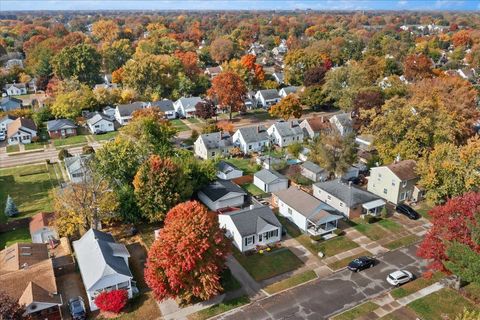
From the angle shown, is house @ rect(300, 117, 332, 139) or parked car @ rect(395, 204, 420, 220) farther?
house @ rect(300, 117, 332, 139)

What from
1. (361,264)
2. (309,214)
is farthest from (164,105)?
(361,264)

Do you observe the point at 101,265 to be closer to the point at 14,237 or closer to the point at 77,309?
the point at 77,309

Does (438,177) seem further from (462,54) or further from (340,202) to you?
(462,54)

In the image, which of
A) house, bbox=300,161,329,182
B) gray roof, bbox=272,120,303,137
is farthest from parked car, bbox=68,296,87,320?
gray roof, bbox=272,120,303,137

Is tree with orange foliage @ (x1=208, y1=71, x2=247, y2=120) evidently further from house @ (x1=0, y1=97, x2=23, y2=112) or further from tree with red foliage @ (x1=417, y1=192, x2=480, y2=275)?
tree with red foliage @ (x1=417, y1=192, x2=480, y2=275)

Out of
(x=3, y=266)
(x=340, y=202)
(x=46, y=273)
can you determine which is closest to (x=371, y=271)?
(x=340, y=202)

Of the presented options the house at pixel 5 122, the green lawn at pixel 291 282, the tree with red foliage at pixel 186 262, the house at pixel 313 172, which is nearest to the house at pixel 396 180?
the house at pixel 313 172

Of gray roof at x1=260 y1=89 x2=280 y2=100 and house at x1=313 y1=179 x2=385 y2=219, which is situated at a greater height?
gray roof at x1=260 y1=89 x2=280 y2=100

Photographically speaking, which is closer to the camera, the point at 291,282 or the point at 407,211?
the point at 291,282
